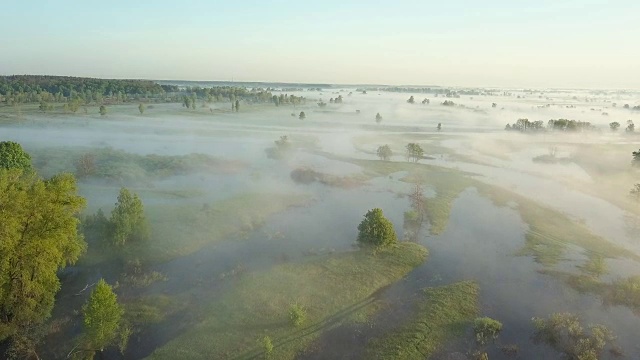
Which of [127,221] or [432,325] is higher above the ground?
[127,221]

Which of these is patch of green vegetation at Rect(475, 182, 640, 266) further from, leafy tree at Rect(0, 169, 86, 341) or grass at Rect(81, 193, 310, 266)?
leafy tree at Rect(0, 169, 86, 341)

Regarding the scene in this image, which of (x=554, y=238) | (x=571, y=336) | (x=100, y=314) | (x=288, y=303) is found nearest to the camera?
(x=100, y=314)

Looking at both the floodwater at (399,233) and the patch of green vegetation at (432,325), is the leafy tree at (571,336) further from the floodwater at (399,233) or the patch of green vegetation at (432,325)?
the patch of green vegetation at (432,325)

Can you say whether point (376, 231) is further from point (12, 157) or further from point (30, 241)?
point (12, 157)

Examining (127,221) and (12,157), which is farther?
(12,157)

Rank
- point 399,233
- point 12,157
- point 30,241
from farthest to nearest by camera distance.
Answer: point 12,157
point 399,233
point 30,241

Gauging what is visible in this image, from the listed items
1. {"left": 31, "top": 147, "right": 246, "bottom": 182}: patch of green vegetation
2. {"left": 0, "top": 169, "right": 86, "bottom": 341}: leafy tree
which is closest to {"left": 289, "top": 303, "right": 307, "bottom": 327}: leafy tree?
{"left": 0, "top": 169, "right": 86, "bottom": 341}: leafy tree

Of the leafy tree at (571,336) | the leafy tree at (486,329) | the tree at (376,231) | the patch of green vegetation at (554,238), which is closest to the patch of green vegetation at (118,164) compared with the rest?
the tree at (376,231)

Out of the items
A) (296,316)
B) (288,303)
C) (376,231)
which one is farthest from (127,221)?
(376,231)
